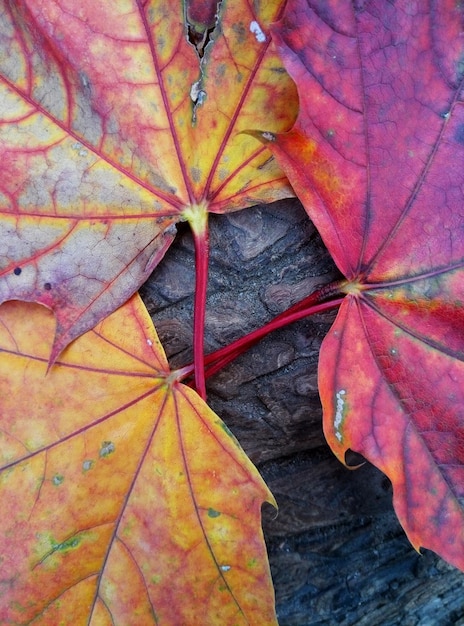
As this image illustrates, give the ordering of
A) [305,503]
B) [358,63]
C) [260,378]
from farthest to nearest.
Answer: [305,503], [260,378], [358,63]

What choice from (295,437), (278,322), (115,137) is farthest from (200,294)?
(295,437)

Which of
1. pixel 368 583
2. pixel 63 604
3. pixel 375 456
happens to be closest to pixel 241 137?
pixel 375 456

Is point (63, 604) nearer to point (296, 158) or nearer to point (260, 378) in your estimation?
point (260, 378)

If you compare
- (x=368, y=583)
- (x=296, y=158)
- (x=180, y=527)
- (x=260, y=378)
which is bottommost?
(x=368, y=583)

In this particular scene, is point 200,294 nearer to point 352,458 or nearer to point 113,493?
point 113,493

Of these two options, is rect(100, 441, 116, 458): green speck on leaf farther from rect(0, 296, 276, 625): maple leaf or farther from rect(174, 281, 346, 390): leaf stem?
rect(174, 281, 346, 390): leaf stem

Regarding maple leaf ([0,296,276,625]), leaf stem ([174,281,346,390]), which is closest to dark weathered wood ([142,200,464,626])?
leaf stem ([174,281,346,390])

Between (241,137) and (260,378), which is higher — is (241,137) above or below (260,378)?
above
